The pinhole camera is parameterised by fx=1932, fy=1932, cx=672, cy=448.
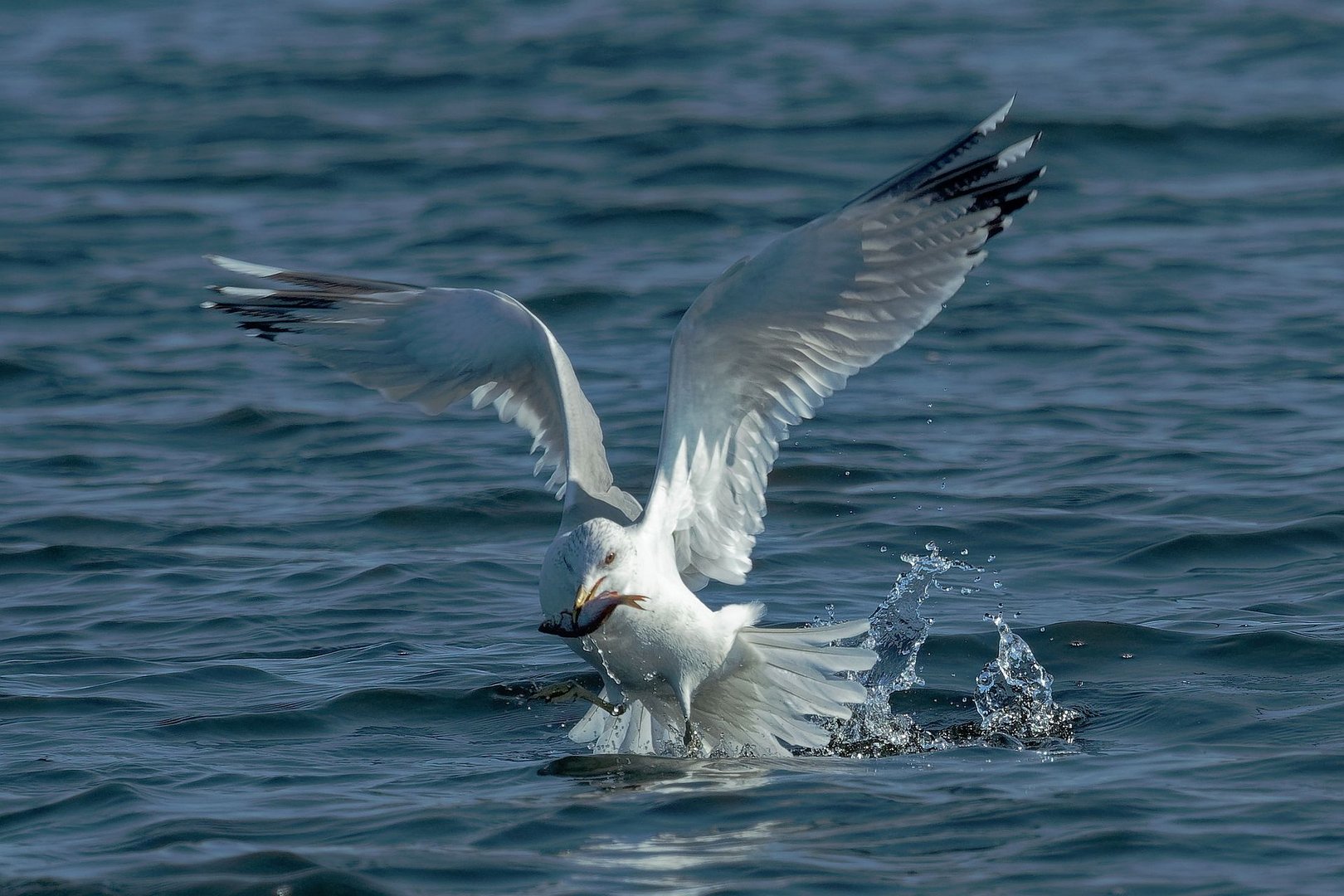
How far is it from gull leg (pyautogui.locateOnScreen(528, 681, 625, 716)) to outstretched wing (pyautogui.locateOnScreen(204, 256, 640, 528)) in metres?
0.55

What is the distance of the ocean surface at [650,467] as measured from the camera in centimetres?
538

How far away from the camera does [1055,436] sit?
985 cm

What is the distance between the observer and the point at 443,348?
6926 millimetres

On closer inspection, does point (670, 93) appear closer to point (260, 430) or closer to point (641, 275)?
point (641, 275)

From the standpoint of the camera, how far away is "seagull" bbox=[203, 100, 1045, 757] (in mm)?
6043

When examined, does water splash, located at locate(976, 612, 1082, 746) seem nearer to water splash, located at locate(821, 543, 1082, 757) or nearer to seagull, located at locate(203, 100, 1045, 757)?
water splash, located at locate(821, 543, 1082, 757)

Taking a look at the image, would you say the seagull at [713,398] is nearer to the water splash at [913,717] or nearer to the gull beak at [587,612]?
the gull beak at [587,612]

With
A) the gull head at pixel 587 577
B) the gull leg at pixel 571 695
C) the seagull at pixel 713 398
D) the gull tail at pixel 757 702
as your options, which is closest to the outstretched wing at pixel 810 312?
the seagull at pixel 713 398

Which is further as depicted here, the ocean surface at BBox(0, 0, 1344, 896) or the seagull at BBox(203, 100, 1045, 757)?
the seagull at BBox(203, 100, 1045, 757)

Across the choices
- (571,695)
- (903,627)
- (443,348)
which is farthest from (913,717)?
(443,348)

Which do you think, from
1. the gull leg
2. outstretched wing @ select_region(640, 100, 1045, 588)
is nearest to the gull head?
outstretched wing @ select_region(640, 100, 1045, 588)

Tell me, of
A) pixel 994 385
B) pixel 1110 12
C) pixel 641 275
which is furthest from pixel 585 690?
pixel 1110 12

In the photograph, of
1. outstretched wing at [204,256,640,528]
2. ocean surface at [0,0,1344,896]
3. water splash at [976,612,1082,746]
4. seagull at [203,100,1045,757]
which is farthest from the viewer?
outstretched wing at [204,256,640,528]

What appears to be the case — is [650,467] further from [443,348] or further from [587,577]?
[587,577]
